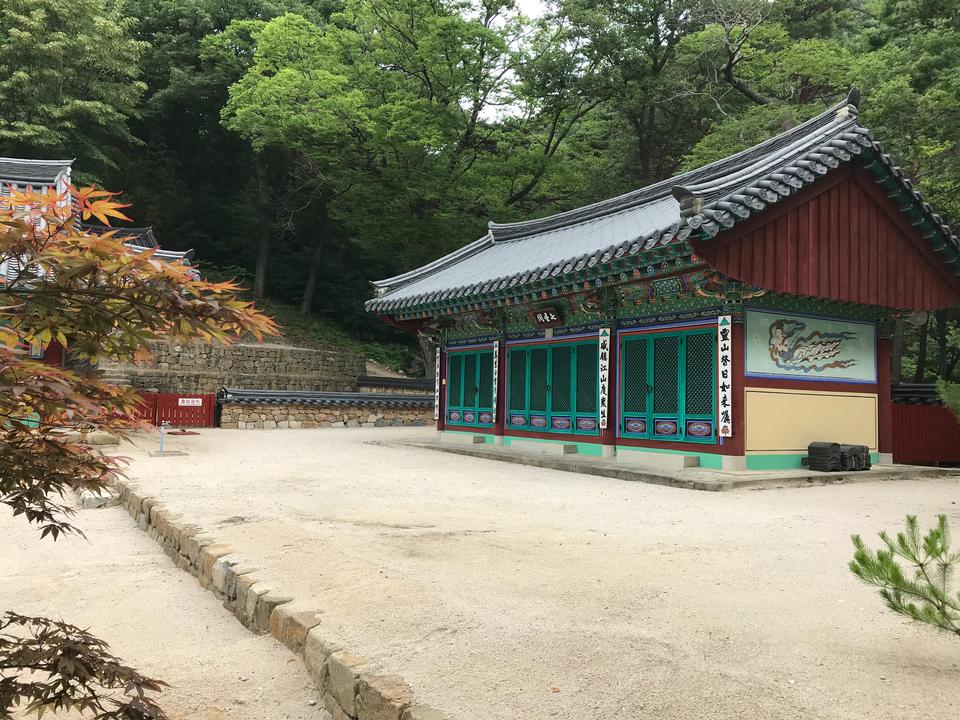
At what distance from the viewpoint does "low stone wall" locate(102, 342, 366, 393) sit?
21.2 m

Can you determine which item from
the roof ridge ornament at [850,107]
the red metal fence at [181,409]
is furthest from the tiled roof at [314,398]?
the roof ridge ornament at [850,107]

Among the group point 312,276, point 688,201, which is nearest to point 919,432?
point 688,201

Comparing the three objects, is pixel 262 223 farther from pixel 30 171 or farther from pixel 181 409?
pixel 181 409

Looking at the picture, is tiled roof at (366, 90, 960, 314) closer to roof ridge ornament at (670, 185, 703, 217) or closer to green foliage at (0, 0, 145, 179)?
roof ridge ornament at (670, 185, 703, 217)

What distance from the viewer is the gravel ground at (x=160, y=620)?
9.54 ft

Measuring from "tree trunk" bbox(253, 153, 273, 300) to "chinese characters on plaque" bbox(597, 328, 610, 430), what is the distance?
21735 millimetres

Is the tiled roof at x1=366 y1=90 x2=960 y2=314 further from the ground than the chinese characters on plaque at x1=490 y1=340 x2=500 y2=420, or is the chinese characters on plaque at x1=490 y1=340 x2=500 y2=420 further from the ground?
the tiled roof at x1=366 y1=90 x2=960 y2=314

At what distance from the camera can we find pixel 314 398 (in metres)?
20.6

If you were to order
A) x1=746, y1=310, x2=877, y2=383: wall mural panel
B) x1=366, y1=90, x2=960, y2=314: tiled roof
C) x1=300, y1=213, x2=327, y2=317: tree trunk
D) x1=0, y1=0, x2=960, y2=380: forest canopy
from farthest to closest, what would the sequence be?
x1=300, y1=213, x2=327, y2=317: tree trunk
x1=0, y1=0, x2=960, y2=380: forest canopy
x1=746, y1=310, x2=877, y2=383: wall mural panel
x1=366, y1=90, x2=960, y2=314: tiled roof

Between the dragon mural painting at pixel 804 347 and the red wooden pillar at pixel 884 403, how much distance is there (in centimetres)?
69

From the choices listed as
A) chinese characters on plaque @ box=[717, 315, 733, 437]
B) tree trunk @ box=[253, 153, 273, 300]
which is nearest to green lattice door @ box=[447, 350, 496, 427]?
chinese characters on plaque @ box=[717, 315, 733, 437]

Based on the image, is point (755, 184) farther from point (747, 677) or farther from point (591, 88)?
point (591, 88)

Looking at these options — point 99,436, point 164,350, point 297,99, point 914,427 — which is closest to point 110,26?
point 297,99

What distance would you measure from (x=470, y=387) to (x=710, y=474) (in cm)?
686
